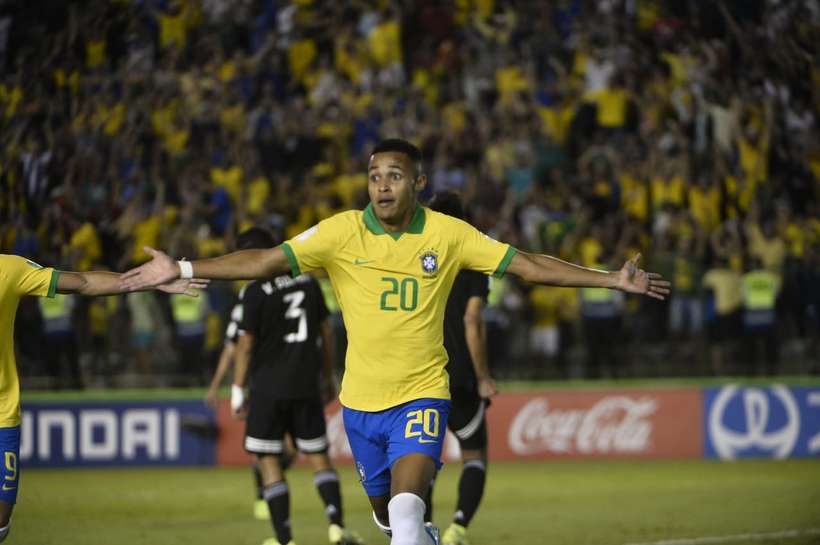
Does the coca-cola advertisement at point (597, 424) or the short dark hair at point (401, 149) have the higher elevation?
the short dark hair at point (401, 149)

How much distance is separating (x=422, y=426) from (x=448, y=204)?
2.50 m

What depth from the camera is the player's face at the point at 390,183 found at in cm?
689

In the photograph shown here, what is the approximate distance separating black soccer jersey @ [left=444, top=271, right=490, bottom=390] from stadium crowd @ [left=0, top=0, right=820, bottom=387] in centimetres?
571

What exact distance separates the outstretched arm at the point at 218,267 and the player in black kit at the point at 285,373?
3222 mm

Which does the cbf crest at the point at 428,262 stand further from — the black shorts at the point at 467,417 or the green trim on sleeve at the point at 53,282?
the black shorts at the point at 467,417

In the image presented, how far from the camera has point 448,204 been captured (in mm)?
9117

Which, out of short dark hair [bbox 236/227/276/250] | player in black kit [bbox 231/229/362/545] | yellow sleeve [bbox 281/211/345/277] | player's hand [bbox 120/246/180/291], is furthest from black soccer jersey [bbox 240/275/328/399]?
player's hand [bbox 120/246/180/291]

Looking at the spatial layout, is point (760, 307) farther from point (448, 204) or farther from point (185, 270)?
point (185, 270)

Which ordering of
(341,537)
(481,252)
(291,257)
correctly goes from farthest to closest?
(341,537), (481,252), (291,257)

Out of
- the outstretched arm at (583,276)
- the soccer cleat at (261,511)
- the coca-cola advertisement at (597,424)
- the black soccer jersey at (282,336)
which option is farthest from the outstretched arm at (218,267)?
the coca-cola advertisement at (597,424)

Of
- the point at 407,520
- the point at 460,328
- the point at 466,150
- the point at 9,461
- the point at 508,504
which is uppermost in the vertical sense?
the point at 466,150

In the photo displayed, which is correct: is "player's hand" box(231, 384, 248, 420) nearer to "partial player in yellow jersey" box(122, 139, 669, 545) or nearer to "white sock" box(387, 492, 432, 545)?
"partial player in yellow jersey" box(122, 139, 669, 545)

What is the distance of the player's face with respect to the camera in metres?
6.89

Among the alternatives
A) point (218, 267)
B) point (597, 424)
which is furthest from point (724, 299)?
point (218, 267)
